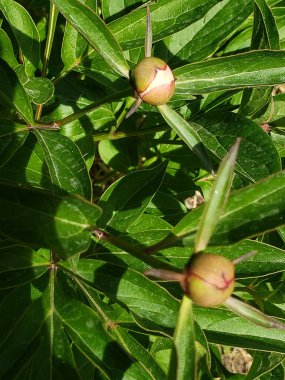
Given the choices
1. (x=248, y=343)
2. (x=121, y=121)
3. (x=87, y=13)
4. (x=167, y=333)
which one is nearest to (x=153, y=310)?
(x=167, y=333)

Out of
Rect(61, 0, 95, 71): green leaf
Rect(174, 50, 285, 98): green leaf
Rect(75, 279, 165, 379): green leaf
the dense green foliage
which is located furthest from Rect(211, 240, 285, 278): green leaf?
Rect(61, 0, 95, 71): green leaf

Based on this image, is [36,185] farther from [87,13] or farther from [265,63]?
[265,63]

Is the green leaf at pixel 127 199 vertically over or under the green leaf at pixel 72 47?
under

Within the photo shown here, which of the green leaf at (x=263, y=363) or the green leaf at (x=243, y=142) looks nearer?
the green leaf at (x=243, y=142)

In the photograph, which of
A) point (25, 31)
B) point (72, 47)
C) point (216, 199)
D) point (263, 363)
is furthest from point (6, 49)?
point (263, 363)

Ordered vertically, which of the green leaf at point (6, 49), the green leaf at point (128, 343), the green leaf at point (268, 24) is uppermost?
the green leaf at point (268, 24)

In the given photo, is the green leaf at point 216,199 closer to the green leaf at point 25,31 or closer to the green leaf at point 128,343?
the green leaf at point 128,343

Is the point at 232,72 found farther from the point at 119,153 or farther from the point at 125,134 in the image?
the point at 119,153

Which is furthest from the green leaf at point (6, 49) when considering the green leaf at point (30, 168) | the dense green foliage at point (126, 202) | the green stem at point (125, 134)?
the green stem at point (125, 134)
